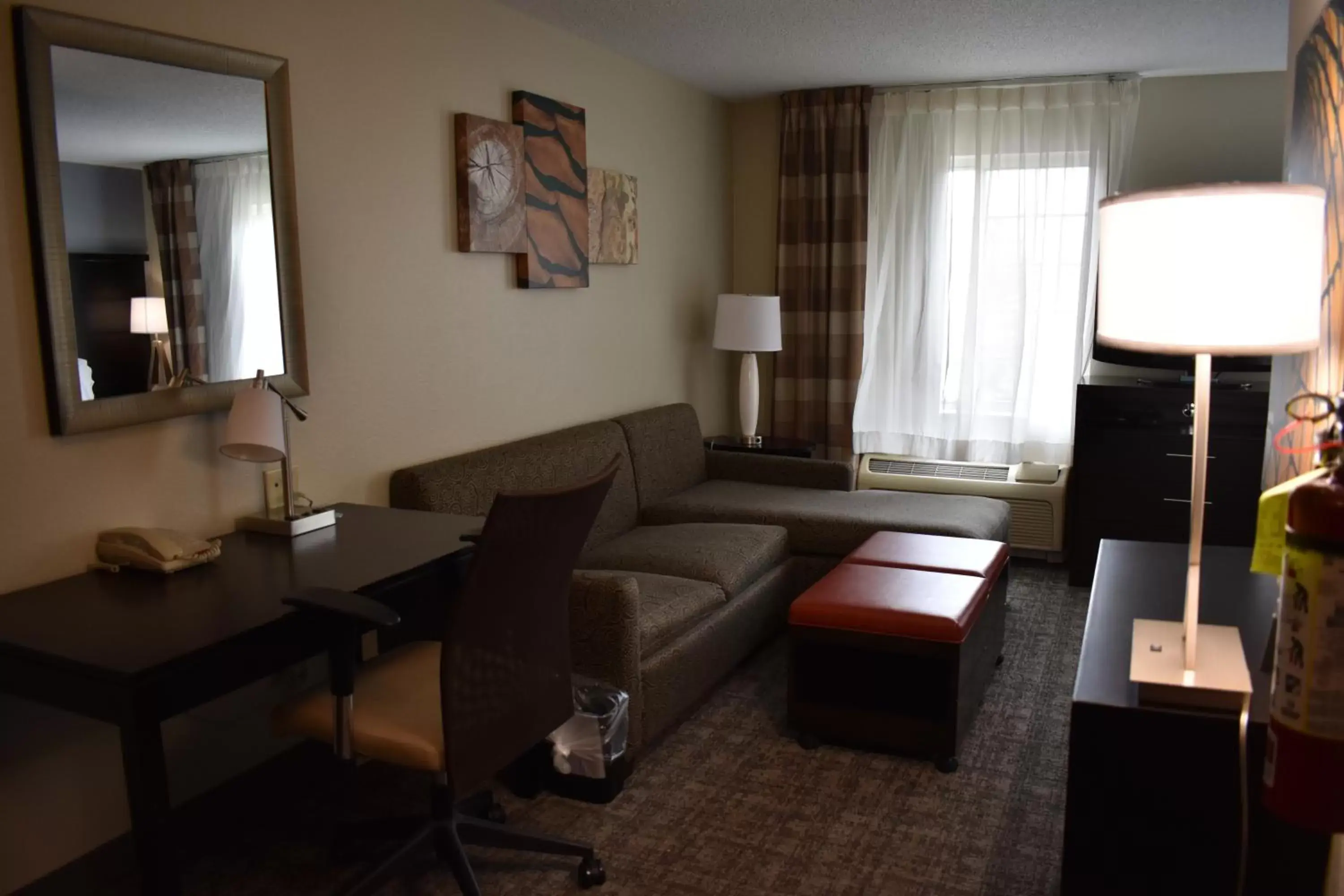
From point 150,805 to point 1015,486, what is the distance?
416cm

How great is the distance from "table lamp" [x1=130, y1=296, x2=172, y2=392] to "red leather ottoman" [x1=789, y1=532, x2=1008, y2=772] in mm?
1783

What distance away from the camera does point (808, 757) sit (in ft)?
9.87

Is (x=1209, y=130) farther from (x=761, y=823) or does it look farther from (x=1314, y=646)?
(x=1314, y=646)

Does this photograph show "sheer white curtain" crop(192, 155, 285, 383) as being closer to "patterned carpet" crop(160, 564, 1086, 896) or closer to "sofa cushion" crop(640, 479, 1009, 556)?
"patterned carpet" crop(160, 564, 1086, 896)

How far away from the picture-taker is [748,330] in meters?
4.96

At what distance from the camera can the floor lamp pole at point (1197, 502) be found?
1.54 meters

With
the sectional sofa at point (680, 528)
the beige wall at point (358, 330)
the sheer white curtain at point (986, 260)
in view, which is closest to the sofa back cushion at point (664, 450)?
the sectional sofa at point (680, 528)

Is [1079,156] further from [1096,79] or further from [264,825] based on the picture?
[264,825]

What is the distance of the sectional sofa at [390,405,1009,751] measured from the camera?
284 cm

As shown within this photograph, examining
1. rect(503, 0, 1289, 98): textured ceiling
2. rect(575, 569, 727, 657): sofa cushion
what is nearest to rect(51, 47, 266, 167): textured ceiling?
rect(503, 0, 1289, 98): textured ceiling

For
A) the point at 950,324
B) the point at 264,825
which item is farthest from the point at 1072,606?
the point at 264,825

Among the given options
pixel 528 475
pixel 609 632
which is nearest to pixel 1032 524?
pixel 528 475

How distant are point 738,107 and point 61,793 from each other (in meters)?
4.55

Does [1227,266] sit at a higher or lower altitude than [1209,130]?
lower
